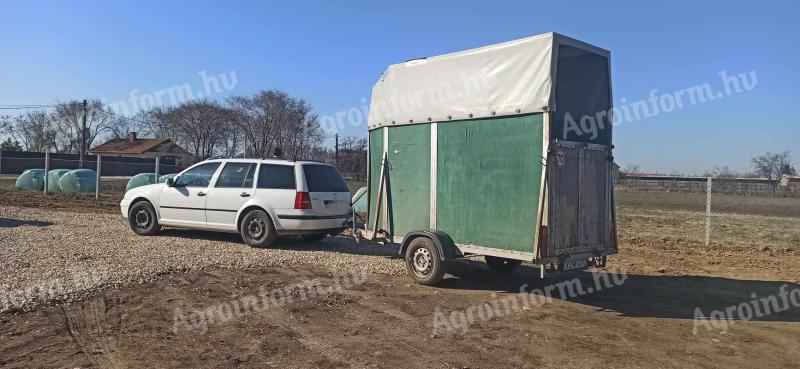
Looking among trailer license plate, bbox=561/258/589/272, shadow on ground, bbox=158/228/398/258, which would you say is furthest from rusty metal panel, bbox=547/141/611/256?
shadow on ground, bbox=158/228/398/258

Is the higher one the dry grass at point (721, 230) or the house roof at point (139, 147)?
the house roof at point (139, 147)

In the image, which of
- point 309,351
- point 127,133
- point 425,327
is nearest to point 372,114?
point 425,327

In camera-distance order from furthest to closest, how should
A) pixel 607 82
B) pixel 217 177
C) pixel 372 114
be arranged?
1. pixel 217 177
2. pixel 372 114
3. pixel 607 82

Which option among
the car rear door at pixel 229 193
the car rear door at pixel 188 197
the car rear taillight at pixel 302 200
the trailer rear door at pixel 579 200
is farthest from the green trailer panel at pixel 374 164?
the car rear door at pixel 188 197

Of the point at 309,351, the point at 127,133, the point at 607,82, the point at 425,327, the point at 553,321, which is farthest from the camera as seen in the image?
the point at 127,133

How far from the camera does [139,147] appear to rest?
68375 mm

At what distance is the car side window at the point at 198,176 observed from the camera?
10828mm

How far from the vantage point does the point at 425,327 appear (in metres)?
5.66

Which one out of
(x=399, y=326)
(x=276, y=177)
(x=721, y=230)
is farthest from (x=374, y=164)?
(x=721, y=230)

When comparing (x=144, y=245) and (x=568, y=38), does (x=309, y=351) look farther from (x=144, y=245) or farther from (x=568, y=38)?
(x=144, y=245)

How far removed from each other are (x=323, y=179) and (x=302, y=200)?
0.70 meters

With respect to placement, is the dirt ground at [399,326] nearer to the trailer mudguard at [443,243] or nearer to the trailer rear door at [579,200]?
the trailer mudguard at [443,243]

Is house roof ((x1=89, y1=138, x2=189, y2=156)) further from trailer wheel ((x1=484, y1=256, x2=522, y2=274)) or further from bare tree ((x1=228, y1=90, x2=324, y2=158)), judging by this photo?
trailer wheel ((x1=484, y1=256, x2=522, y2=274))

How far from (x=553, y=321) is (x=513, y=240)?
1.15 meters
